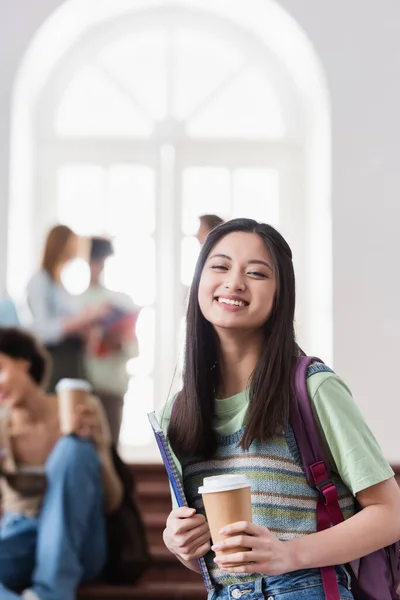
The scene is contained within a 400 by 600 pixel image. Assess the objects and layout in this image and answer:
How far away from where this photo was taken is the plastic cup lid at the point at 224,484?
4.63ft

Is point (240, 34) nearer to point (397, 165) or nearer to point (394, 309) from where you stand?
point (397, 165)

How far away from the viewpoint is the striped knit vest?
5.15 feet

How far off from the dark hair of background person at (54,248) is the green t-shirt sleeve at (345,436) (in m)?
3.57

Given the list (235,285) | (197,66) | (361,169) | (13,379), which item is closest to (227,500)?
(235,285)

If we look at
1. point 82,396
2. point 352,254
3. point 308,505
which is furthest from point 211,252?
point 352,254

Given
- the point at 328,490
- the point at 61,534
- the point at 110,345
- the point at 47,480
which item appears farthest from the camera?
the point at 110,345

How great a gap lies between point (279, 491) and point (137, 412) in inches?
191

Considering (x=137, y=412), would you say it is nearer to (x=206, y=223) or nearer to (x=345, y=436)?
(x=206, y=223)

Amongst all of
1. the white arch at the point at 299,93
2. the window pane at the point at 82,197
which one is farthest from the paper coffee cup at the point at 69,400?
the window pane at the point at 82,197

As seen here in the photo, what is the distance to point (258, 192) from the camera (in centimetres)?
654

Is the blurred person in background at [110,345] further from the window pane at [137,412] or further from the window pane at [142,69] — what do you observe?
the window pane at [142,69]

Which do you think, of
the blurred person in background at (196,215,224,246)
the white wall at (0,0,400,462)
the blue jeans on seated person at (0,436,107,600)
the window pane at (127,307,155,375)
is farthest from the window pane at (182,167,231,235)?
the blurred person in background at (196,215,224,246)

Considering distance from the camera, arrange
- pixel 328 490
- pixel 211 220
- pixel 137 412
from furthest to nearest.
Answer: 1. pixel 137 412
2. pixel 211 220
3. pixel 328 490

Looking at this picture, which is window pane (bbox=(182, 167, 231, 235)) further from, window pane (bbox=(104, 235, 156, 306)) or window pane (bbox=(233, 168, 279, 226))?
window pane (bbox=(104, 235, 156, 306))
